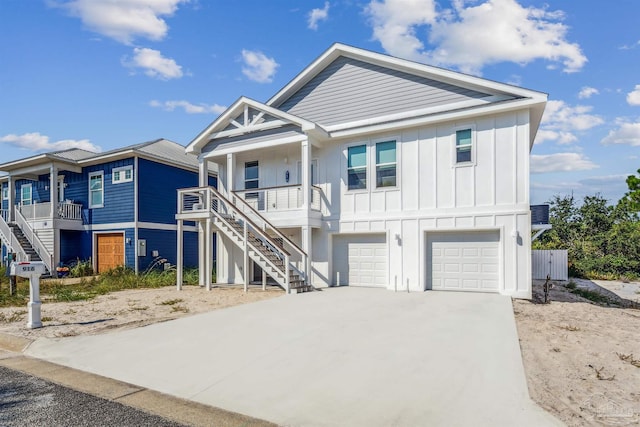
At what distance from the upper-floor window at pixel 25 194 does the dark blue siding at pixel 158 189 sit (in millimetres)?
8905

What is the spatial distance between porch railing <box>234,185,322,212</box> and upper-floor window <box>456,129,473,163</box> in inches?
187

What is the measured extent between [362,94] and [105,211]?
13.8 m

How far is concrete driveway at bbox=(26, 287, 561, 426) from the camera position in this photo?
3.57 meters

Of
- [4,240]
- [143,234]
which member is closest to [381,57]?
[143,234]

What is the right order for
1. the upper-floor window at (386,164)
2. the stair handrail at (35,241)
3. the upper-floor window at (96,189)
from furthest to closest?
the upper-floor window at (96,189)
the stair handrail at (35,241)
the upper-floor window at (386,164)

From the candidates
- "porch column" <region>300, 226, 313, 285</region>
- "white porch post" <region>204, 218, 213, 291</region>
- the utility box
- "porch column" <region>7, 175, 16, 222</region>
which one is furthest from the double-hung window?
"porch column" <region>7, 175, 16, 222</region>

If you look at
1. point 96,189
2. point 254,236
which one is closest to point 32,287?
point 254,236

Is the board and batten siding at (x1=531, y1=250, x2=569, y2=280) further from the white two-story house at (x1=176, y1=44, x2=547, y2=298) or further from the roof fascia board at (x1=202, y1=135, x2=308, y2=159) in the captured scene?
the roof fascia board at (x1=202, y1=135, x2=308, y2=159)

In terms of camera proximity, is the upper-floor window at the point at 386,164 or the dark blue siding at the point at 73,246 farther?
the dark blue siding at the point at 73,246

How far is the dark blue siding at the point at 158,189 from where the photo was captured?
17750 mm

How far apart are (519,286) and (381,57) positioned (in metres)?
8.33

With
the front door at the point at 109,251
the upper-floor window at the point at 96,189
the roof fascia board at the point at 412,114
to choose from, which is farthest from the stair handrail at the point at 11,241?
the roof fascia board at the point at 412,114

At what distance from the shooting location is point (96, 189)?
18.9 metres

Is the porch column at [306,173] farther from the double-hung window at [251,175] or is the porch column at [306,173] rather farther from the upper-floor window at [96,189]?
the upper-floor window at [96,189]
